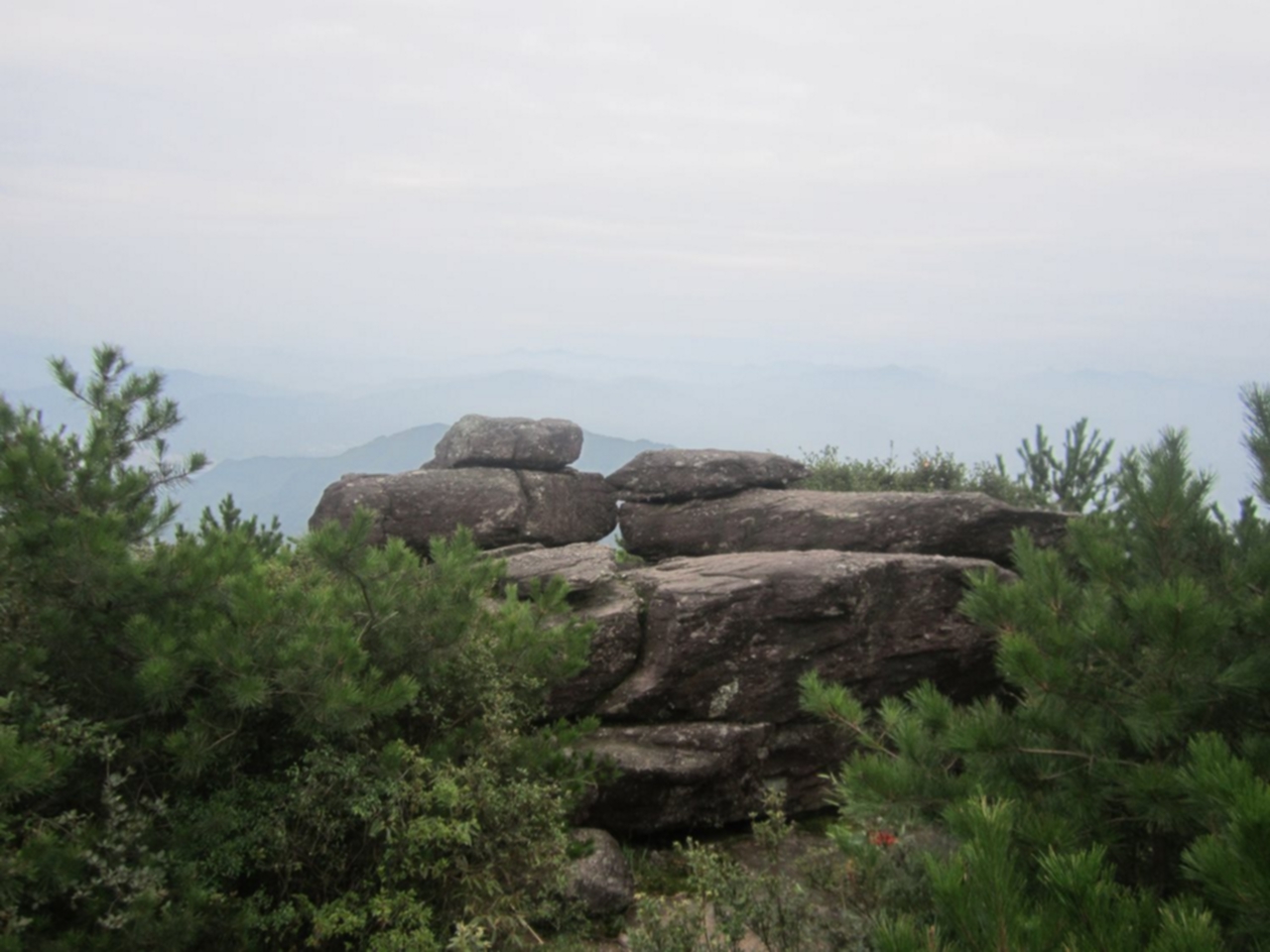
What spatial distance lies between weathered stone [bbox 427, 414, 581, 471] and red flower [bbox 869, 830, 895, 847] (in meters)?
9.67

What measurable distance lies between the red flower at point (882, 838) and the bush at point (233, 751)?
219cm

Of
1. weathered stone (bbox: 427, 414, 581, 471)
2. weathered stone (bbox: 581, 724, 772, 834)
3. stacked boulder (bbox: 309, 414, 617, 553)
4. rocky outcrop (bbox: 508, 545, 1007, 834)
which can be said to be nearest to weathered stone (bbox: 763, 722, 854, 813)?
rocky outcrop (bbox: 508, 545, 1007, 834)

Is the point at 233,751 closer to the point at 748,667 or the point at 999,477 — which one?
the point at 748,667

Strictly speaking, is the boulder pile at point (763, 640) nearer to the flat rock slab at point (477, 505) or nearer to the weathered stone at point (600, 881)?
the weathered stone at point (600, 881)

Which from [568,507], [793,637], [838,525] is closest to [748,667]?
[793,637]

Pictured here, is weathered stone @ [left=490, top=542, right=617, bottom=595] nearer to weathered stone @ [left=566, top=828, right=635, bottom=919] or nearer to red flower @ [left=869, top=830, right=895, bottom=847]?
weathered stone @ [left=566, top=828, right=635, bottom=919]

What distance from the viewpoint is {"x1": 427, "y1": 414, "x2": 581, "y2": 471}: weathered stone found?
14891 mm

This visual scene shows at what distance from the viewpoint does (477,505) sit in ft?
45.0

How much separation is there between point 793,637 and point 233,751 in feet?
17.5

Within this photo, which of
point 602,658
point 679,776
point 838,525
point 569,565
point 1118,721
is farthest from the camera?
point 838,525

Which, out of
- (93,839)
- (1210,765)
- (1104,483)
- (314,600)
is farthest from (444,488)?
(1104,483)

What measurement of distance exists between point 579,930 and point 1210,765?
467 centimetres

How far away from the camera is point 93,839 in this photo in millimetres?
5730

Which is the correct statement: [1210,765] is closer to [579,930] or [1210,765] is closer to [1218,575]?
[1218,575]
